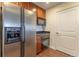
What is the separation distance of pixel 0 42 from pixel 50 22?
3194mm

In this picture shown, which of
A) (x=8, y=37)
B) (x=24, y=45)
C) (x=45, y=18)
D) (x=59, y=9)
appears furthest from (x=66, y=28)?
(x=8, y=37)

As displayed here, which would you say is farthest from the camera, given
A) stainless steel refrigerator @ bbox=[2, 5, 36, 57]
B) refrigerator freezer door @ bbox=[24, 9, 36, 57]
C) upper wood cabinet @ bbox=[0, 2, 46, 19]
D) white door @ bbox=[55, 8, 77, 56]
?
white door @ bbox=[55, 8, 77, 56]

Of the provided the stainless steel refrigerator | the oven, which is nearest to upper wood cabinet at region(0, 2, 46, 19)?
the stainless steel refrigerator

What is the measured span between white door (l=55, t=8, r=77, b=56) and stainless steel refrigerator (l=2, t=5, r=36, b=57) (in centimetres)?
147

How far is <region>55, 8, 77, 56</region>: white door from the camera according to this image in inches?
129

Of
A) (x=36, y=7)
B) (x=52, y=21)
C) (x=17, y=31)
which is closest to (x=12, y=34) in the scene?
(x=17, y=31)

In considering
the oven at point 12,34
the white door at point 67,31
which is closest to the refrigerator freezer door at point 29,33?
the oven at point 12,34

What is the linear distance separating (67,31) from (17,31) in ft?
6.93

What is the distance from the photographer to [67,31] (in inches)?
140

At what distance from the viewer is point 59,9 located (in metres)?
4.03

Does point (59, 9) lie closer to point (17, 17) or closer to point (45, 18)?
point (45, 18)

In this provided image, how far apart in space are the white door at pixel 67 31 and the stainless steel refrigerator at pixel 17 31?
147 cm

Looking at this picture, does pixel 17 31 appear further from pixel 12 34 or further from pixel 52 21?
pixel 52 21

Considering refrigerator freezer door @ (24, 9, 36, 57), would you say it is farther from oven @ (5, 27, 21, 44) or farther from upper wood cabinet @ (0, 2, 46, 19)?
upper wood cabinet @ (0, 2, 46, 19)
